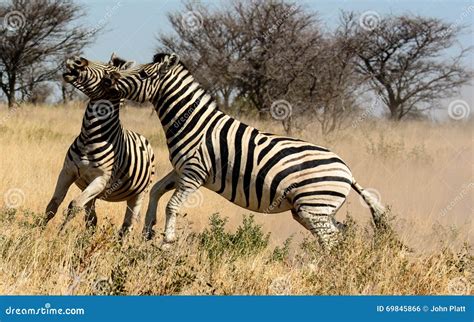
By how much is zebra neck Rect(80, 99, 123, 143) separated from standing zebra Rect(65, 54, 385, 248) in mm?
371

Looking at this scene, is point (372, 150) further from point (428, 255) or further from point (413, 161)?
point (428, 255)

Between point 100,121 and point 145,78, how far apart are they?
0.75m

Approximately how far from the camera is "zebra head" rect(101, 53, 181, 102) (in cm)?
680

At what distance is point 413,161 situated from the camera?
608 inches

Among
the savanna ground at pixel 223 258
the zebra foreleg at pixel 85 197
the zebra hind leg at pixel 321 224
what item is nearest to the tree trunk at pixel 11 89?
the savanna ground at pixel 223 258

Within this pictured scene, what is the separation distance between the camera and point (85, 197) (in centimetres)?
684

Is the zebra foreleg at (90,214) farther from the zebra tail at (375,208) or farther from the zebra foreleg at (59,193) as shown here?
the zebra tail at (375,208)

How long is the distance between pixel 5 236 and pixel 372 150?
10135 millimetres

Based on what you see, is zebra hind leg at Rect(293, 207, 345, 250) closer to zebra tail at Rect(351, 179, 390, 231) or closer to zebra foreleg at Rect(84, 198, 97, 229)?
zebra tail at Rect(351, 179, 390, 231)

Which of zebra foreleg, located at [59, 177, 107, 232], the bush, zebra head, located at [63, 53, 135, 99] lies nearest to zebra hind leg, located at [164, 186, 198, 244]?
the bush

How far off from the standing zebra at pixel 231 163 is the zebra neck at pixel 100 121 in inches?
14.6

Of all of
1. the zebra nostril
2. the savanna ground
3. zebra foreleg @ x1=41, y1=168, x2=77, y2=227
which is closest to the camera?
the savanna ground

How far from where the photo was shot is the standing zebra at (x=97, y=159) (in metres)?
7.09

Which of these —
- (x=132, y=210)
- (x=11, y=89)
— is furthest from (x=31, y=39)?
(x=132, y=210)
